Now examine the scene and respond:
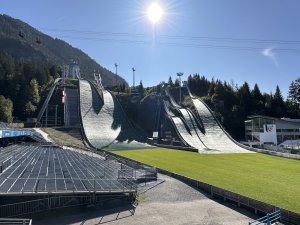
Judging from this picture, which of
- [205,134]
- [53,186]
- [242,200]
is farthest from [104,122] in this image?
[242,200]

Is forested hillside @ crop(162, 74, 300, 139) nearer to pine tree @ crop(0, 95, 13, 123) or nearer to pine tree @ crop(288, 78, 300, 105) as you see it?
pine tree @ crop(288, 78, 300, 105)

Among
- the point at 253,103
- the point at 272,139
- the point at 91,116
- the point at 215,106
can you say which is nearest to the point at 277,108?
the point at 253,103

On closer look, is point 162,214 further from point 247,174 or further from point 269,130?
point 269,130

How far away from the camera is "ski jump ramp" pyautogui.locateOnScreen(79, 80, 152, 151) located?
5013cm

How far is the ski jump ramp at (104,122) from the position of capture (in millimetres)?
50128

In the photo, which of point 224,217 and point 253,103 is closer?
point 224,217

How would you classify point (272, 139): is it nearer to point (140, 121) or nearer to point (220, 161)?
point (140, 121)

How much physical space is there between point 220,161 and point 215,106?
40755 mm

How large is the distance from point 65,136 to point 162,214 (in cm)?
3590

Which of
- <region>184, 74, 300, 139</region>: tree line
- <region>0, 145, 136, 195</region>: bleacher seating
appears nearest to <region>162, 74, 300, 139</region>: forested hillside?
<region>184, 74, 300, 139</region>: tree line

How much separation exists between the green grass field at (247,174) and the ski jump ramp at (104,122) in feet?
Result: 39.1

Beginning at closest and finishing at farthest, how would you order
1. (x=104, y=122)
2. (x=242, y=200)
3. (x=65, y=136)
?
Answer: (x=242, y=200)
(x=65, y=136)
(x=104, y=122)

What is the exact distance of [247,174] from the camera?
2652cm

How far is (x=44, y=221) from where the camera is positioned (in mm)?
15547
